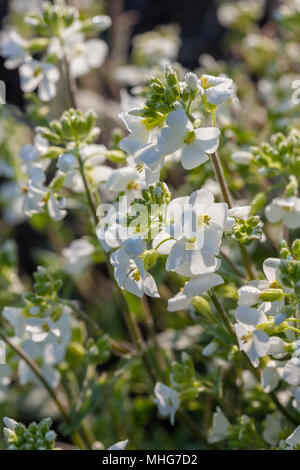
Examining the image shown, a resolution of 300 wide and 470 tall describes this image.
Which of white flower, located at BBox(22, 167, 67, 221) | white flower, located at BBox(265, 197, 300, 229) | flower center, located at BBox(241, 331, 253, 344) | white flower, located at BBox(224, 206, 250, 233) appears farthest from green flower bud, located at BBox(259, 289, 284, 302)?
white flower, located at BBox(22, 167, 67, 221)

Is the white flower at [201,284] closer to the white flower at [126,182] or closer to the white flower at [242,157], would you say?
the white flower at [126,182]

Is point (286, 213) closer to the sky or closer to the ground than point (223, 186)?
closer to the ground

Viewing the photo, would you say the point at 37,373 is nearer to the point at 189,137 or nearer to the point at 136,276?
the point at 136,276

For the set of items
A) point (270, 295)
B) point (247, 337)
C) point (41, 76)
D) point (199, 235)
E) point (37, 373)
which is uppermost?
point (41, 76)

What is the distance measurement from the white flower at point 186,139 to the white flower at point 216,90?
0.10 meters

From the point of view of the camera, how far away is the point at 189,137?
1616mm

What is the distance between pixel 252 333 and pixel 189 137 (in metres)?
0.63

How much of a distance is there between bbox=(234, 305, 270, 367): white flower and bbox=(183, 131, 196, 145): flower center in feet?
1.71

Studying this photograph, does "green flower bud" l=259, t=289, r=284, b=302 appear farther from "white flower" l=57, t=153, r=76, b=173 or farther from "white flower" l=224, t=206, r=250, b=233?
"white flower" l=57, t=153, r=76, b=173

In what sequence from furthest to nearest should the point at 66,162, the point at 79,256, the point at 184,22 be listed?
the point at 184,22, the point at 79,256, the point at 66,162

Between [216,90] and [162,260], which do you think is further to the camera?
[162,260]

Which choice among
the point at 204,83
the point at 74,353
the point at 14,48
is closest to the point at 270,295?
the point at 204,83

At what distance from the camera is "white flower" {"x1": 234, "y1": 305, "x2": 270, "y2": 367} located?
5.25 feet

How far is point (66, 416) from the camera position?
7.79 feet
